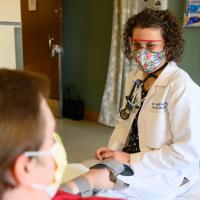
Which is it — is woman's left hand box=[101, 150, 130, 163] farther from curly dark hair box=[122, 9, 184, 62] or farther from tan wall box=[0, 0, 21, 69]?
tan wall box=[0, 0, 21, 69]

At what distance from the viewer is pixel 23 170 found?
2.37 ft

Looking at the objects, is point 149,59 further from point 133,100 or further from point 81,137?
point 81,137

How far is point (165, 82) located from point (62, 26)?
2669mm

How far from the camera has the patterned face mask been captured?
5.44 ft

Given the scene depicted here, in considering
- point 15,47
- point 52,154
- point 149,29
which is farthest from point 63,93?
point 52,154

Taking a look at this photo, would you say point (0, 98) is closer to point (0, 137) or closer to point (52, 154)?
point (0, 137)

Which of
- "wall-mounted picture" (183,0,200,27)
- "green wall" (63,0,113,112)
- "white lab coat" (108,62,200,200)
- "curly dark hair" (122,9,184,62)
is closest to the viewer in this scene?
"white lab coat" (108,62,200,200)

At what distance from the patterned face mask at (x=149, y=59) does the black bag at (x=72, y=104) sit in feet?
7.90

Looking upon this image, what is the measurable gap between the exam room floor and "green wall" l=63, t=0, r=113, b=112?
30cm

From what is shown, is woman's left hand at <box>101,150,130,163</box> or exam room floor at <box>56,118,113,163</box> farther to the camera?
exam room floor at <box>56,118,113,163</box>

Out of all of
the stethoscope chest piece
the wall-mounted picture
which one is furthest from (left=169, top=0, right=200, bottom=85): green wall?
the stethoscope chest piece

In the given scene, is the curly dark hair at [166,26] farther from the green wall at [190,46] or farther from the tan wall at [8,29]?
the tan wall at [8,29]

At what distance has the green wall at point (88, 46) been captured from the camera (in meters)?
3.81

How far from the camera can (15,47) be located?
530 cm
